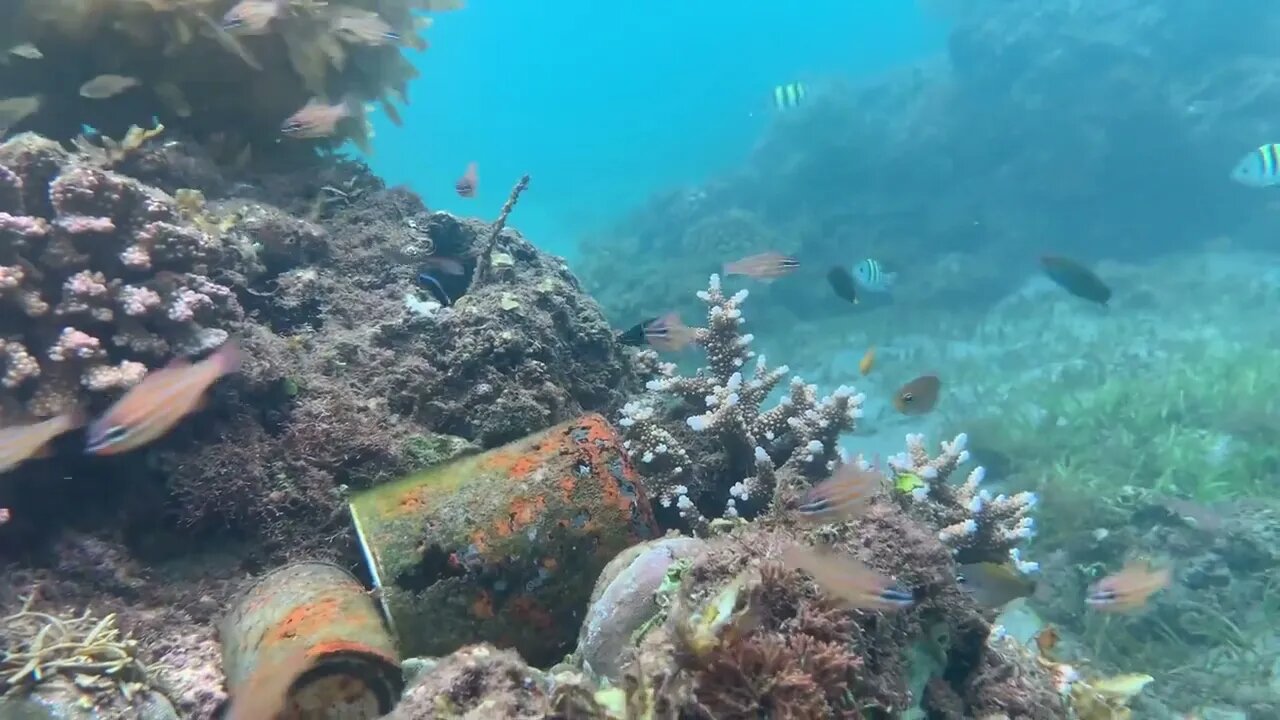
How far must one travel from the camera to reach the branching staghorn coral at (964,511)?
4.45m

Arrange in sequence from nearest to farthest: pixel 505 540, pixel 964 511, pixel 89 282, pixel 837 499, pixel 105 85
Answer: pixel 837 499 < pixel 505 540 < pixel 89 282 < pixel 964 511 < pixel 105 85

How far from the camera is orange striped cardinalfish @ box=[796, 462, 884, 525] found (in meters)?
2.89

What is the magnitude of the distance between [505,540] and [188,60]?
5.07m

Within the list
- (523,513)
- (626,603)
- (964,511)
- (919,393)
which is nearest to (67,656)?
(523,513)

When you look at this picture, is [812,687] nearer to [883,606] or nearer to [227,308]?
[883,606]

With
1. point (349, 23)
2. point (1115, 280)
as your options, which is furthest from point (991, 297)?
point (349, 23)

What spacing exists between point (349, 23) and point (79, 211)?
2.89 m

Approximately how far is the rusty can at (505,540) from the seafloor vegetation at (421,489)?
0.05 ft

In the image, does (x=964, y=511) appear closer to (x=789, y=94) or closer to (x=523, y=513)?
(x=523, y=513)

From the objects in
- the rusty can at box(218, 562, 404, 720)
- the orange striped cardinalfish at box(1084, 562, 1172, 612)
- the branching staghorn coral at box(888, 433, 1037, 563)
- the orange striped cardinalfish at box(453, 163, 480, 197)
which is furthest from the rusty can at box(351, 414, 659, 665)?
the orange striped cardinalfish at box(453, 163, 480, 197)

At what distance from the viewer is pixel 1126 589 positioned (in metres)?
4.66

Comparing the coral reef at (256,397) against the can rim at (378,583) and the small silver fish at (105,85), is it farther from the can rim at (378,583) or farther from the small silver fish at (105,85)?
the can rim at (378,583)

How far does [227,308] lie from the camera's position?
4230mm

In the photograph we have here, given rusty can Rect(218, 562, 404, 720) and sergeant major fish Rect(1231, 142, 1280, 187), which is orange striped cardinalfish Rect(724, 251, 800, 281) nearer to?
rusty can Rect(218, 562, 404, 720)
